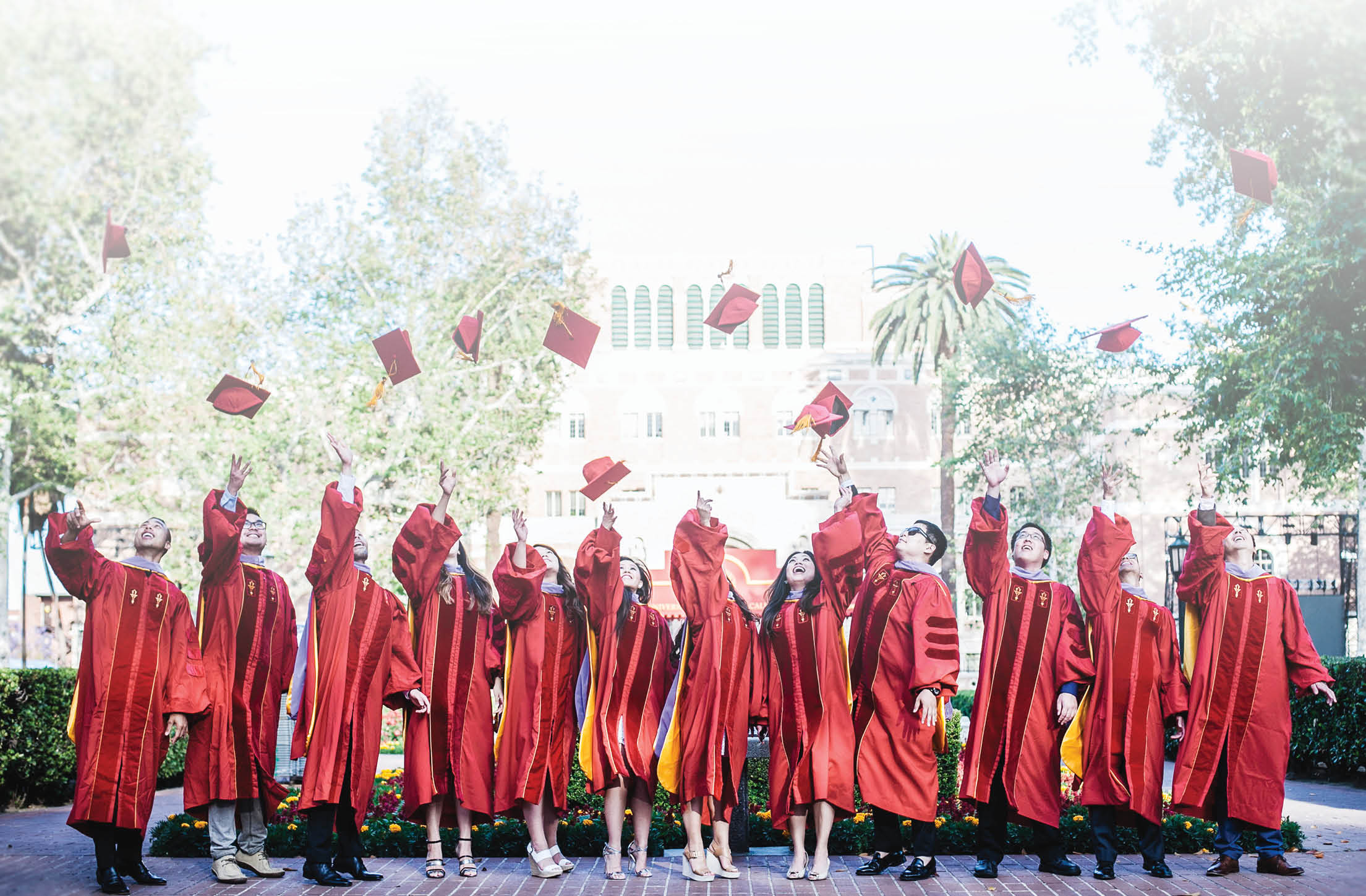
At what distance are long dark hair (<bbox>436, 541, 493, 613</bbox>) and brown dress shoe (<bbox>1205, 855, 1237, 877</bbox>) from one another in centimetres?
459

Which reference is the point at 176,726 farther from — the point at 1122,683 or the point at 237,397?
the point at 1122,683

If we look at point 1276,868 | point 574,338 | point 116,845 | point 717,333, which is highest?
point 717,333

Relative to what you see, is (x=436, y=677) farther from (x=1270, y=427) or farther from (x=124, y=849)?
(x=1270, y=427)

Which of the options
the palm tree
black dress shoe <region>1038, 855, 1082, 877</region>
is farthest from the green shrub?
the palm tree

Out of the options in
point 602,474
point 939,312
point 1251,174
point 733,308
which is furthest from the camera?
point 939,312

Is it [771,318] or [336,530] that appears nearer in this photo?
[336,530]

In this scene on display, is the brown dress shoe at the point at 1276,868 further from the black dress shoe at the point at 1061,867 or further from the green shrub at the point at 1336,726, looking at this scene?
the green shrub at the point at 1336,726

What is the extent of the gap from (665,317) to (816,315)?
5.51 metres

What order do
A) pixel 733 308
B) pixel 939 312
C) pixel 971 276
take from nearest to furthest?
pixel 971 276
pixel 733 308
pixel 939 312

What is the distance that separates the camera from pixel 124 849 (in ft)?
25.2

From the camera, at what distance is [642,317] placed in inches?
1951

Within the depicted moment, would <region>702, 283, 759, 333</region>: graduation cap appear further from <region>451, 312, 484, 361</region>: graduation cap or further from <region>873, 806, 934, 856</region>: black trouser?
<region>873, 806, 934, 856</region>: black trouser

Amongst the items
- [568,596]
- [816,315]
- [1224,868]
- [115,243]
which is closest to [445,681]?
[568,596]

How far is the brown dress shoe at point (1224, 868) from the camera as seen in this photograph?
7.91 metres
